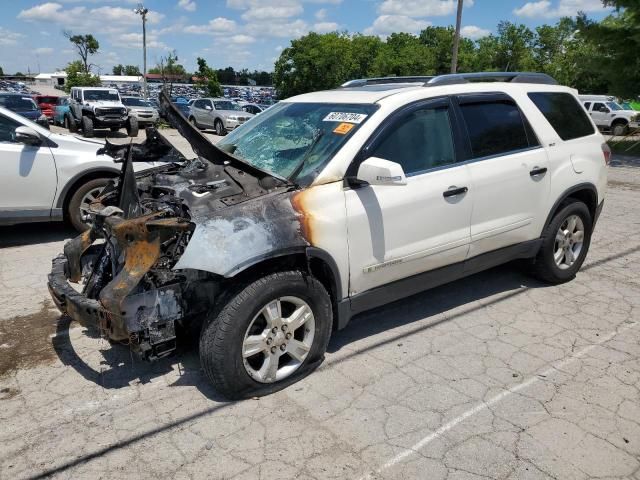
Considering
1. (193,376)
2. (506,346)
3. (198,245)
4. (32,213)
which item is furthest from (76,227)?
(506,346)

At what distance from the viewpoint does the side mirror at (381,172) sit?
124 inches

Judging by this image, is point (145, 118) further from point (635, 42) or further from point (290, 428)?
point (290, 428)

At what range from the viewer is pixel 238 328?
2.94m

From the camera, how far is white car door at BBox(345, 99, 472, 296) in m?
3.41

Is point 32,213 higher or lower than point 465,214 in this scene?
lower

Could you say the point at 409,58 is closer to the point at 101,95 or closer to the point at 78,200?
the point at 101,95

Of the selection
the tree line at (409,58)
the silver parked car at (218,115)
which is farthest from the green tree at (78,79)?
the silver parked car at (218,115)

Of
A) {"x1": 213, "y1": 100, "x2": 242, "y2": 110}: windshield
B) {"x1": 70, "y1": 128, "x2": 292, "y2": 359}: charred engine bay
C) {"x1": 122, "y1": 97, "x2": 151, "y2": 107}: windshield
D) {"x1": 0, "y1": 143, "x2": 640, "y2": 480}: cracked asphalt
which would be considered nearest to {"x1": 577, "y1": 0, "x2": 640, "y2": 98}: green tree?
{"x1": 213, "y1": 100, "x2": 242, "y2": 110}: windshield

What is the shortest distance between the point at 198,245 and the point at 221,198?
0.45 meters

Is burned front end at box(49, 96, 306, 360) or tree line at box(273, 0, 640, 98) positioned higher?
tree line at box(273, 0, 640, 98)

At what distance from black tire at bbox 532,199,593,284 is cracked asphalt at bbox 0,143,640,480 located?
0.36 metres

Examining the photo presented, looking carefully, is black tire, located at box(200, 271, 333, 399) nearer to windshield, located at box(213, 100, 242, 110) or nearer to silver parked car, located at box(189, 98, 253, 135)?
silver parked car, located at box(189, 98, 253, 135)

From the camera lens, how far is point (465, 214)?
154 inches

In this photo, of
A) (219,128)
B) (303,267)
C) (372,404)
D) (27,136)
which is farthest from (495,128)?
(219,128)
